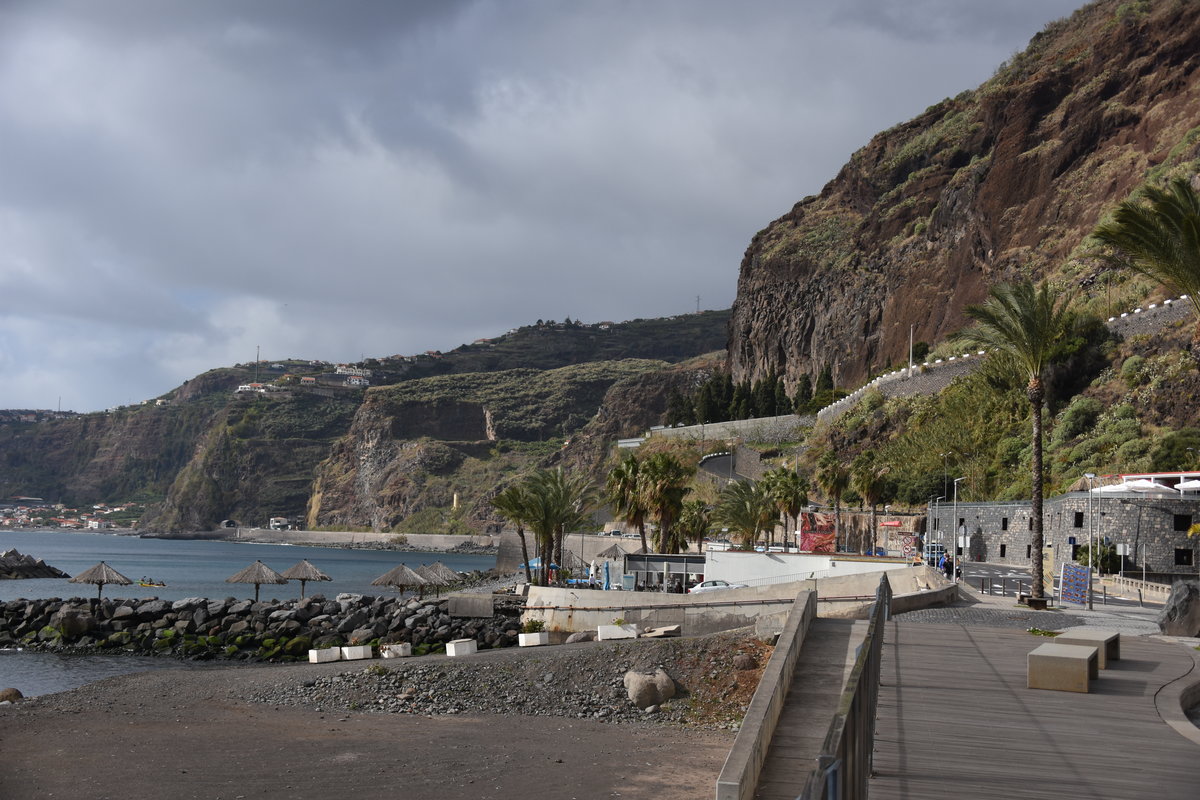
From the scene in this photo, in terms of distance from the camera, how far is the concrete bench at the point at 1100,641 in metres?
13.5

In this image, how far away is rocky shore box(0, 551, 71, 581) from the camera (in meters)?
88.2

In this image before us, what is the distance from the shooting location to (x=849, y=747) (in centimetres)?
586

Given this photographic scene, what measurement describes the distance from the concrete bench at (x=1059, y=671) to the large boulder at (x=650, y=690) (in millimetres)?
10594

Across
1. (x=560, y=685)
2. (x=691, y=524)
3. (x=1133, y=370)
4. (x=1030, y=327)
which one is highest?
(x=1133, y=370)

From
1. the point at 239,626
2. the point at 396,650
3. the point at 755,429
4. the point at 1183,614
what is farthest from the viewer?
the point at 755,429

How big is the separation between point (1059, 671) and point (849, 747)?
24.2 feet

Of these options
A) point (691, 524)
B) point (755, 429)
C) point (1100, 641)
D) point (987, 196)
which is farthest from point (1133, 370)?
point (755, 429)

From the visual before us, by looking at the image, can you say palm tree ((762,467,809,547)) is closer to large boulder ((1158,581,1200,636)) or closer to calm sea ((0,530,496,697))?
calm sea ((0,530,496,697))

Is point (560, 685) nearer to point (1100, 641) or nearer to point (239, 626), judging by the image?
point (1100, 641)

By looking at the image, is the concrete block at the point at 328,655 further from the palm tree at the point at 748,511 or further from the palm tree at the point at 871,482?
the palm tree at the point at 871,482

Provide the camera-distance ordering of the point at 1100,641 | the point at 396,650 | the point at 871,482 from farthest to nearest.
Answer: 1. the point at 871,482
2. the point at 396,650
3. the point at 1100,641

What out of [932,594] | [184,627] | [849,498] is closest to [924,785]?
[932,594]

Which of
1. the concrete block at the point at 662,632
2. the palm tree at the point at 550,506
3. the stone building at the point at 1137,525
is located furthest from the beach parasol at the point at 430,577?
the stone building at the point at 1137,525

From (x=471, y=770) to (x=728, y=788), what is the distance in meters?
8.38
